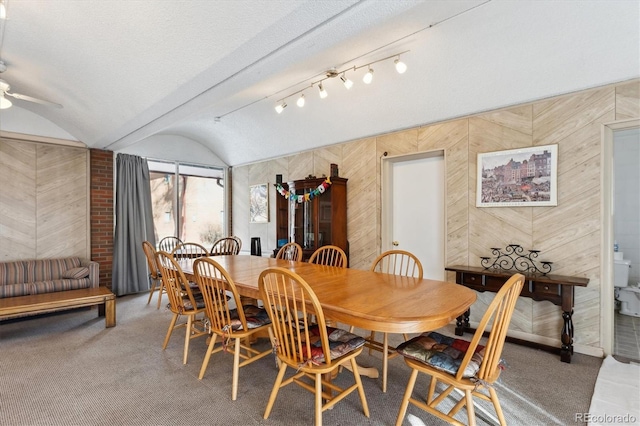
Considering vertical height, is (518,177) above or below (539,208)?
above

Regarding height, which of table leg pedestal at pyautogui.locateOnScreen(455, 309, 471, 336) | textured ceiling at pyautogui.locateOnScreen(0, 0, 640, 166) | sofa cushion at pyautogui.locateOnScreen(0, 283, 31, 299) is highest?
textured ceiling at pyautogui.locateOnScreen(0, 0, 640, 166)

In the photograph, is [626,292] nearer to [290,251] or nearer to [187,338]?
[290,251]

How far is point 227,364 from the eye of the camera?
273 cm

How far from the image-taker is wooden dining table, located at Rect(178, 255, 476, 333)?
157 centimetres

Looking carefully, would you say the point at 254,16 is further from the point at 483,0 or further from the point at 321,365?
the point at 321,365

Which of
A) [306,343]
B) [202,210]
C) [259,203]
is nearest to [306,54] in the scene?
[306,343]

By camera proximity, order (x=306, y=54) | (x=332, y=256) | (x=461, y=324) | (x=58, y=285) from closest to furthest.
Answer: (x=306, y=54) < (x=461, y=324) < (x=332, y=256) < (x=58, y=285)

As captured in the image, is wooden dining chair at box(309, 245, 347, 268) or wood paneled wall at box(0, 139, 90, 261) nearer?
wooden dining chair at box(309, 245, 347, 268)

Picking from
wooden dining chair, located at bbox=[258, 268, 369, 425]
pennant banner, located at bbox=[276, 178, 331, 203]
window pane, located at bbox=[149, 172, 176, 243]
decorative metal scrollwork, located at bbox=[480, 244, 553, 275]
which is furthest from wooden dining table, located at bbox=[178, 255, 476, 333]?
window pane, located at bbox=[149, 172, 176, 243]

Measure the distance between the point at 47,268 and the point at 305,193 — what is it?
12.1 ft

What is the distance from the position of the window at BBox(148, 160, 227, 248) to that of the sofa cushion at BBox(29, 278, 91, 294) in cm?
165

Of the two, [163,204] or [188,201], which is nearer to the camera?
[163,204]

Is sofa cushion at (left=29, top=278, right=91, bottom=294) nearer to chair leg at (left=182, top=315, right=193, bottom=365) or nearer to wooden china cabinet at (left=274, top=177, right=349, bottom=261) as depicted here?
chair leg at (left=182, top=315, right=193, bottom=365)

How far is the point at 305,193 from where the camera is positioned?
4734mm
